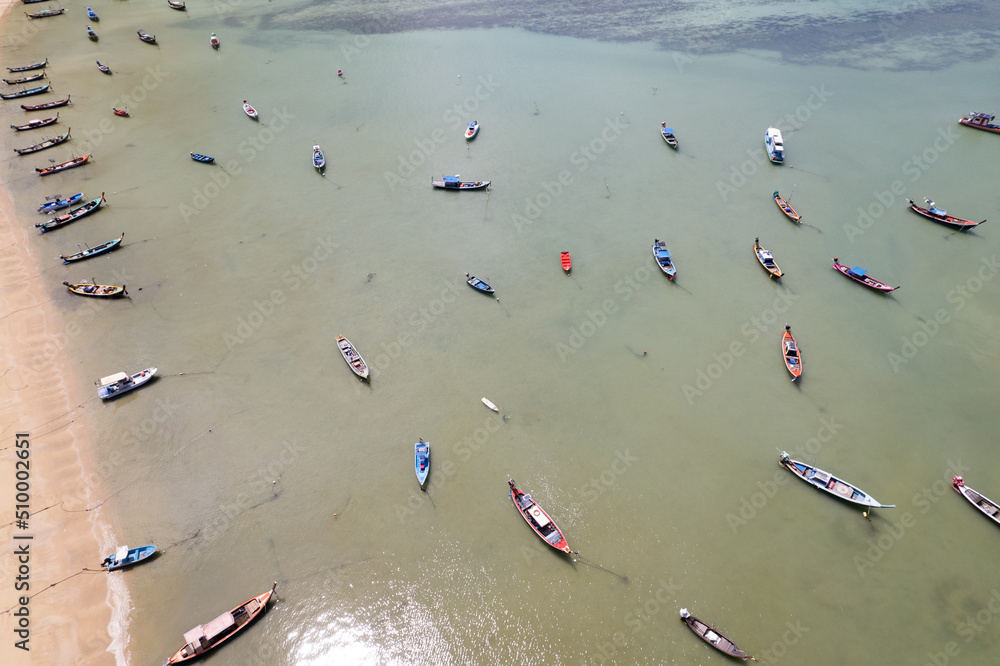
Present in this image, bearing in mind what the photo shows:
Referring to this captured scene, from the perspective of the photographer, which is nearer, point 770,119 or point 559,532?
point 559,532

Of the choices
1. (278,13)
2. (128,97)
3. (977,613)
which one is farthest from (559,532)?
(278,13)

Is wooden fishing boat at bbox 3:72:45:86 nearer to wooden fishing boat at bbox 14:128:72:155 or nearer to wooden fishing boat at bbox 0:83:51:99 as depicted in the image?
wooden fishing boat at bbox 0:83:51:99

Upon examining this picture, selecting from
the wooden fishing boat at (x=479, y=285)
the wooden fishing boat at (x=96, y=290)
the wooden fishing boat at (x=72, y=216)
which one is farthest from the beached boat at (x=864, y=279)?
the wooden fishing boat at (x=72, y=216)

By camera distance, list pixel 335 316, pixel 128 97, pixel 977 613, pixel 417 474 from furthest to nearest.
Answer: pixel 128 97 → pixel 335 316 → pixel 417 474 → pixel 977 613

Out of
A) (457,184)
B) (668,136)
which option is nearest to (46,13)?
(457,184)

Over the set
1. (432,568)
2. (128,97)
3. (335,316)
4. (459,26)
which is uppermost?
(459,26)

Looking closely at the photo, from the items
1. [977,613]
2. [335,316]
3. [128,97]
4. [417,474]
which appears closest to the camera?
[977,613]

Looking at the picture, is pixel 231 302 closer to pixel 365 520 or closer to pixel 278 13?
pixel 365 520
